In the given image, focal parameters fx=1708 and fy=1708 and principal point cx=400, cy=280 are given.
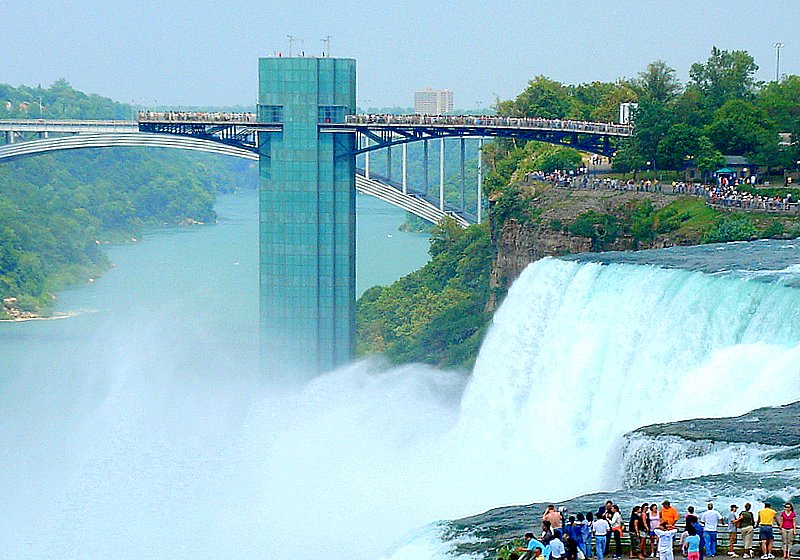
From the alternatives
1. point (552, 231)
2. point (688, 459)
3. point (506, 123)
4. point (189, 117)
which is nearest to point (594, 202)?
point (552, 231)

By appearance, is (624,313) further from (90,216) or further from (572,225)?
(90,216)

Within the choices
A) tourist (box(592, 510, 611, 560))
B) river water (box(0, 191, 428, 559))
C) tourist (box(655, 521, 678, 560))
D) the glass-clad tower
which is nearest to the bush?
river water (box(0, 191, 428, 559))

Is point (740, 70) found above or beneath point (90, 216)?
above

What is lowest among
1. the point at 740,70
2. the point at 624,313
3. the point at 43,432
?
the point at 43,432

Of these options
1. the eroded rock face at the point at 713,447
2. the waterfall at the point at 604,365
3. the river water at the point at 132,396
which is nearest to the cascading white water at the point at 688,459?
the eroded rock face at the point at 713,447

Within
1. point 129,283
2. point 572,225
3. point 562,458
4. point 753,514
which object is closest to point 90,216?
point 129,283

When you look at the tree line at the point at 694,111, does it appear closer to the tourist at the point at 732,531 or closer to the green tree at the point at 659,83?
the green tree at the point at 659,83
